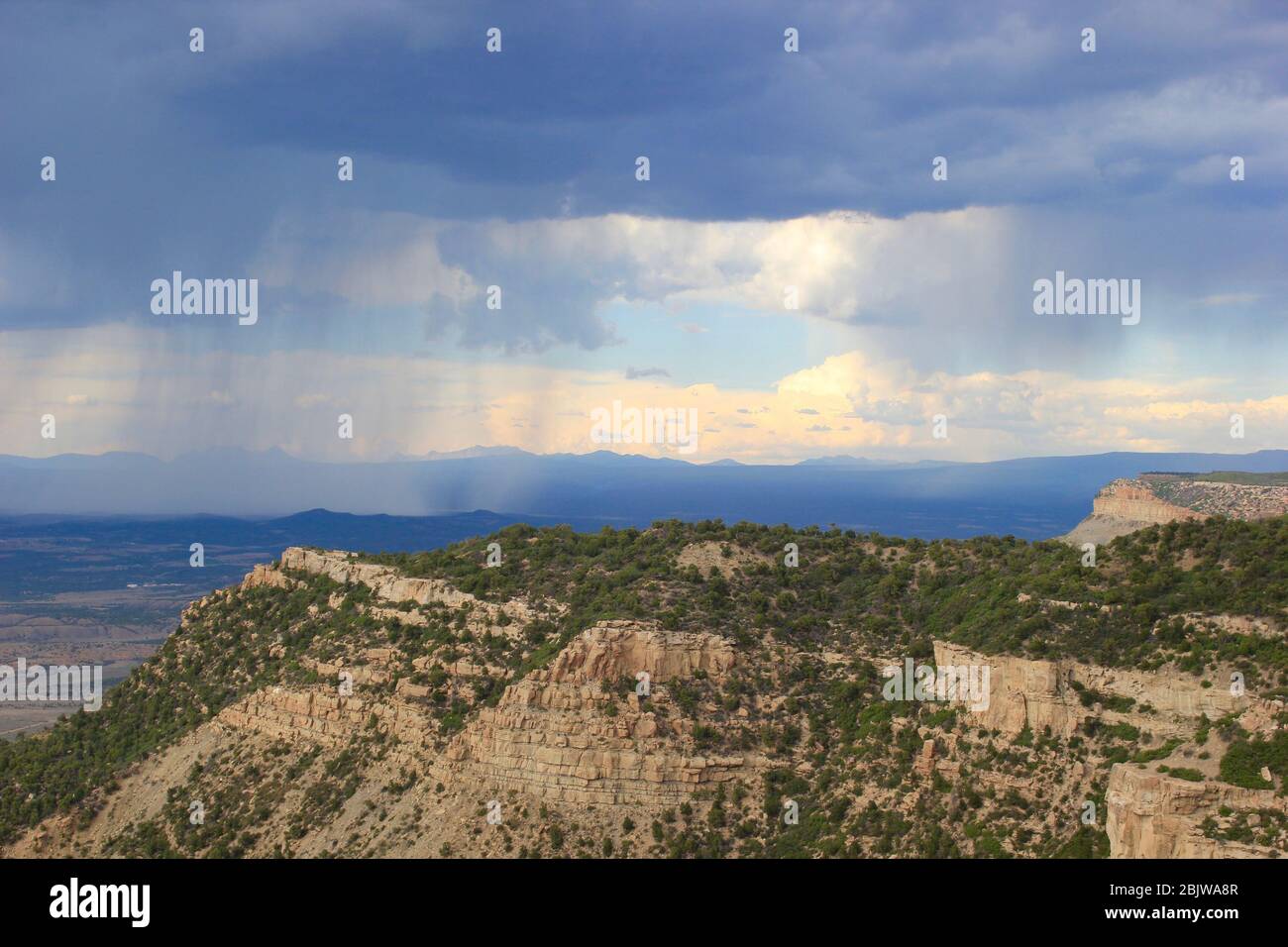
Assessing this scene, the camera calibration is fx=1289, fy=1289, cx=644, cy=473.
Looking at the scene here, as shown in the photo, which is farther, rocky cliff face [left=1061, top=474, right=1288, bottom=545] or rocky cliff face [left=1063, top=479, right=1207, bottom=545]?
rocky cliff face [left=1061, top=474, right=1288, bottom=545]

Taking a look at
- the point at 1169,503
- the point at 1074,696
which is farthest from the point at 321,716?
the point at 1169,503

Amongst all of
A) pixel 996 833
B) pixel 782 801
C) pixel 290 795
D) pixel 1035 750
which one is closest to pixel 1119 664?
pixel 1035 750

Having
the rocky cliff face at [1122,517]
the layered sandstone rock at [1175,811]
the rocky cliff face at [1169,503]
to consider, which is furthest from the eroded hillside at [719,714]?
the rocky cliff face at [1169,503]

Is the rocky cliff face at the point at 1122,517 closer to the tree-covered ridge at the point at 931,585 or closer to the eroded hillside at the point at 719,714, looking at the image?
the eroded hillside at the point at 719,714

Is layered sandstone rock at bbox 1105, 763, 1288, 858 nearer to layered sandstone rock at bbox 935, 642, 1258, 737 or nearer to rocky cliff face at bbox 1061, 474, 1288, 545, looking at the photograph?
layered sandstone rock at bbox 935, 642, 1258, 737

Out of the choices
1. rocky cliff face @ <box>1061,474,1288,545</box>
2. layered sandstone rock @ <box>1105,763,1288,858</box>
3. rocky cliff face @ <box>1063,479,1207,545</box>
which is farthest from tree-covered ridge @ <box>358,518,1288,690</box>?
rocky cliff face @ <box>1063,479,1207,545</box>

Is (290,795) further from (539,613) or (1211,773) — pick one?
(1211,773)
